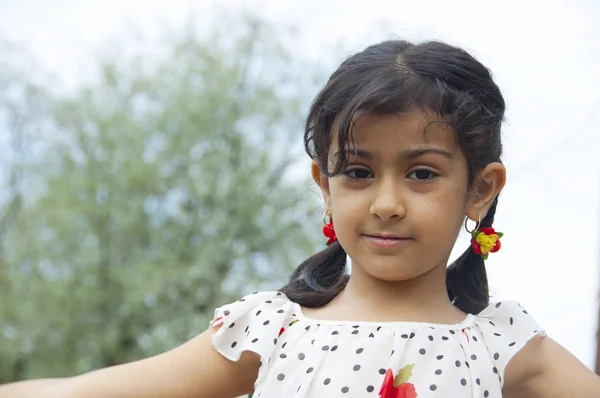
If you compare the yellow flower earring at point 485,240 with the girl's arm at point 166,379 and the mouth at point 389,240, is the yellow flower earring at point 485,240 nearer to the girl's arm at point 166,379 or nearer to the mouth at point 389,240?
the mouth at point 389,240

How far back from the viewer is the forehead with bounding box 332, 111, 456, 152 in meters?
1.31

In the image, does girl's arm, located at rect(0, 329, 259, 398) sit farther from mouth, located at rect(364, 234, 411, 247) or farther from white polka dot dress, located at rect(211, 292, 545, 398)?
mouth, located at rect(364, 234, 411, 247)

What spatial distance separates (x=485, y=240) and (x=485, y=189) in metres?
0.09

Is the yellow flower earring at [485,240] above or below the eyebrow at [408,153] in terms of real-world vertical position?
below

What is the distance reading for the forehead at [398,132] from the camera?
131 cm

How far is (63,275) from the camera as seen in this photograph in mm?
5547

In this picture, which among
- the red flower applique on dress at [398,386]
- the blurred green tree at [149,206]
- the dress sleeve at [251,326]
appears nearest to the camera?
the red flower applique on dress at [398,386]

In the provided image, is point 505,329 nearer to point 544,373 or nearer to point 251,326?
point 544,373

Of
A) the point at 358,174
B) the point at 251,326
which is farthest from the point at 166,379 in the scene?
the point at 358,174

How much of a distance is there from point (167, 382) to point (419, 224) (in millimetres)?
518

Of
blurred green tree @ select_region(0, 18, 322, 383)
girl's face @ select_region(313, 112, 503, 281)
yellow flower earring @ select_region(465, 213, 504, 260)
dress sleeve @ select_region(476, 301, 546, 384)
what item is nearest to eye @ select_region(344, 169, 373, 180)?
girl's face @ select_region(313, 112, 503, 281)

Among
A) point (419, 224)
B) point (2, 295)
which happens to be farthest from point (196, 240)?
point (419, 224)

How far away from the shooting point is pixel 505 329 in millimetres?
1418

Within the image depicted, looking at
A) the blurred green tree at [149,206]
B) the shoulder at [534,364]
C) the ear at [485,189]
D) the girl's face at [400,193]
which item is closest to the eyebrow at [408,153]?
the girl's face at [400,193]
